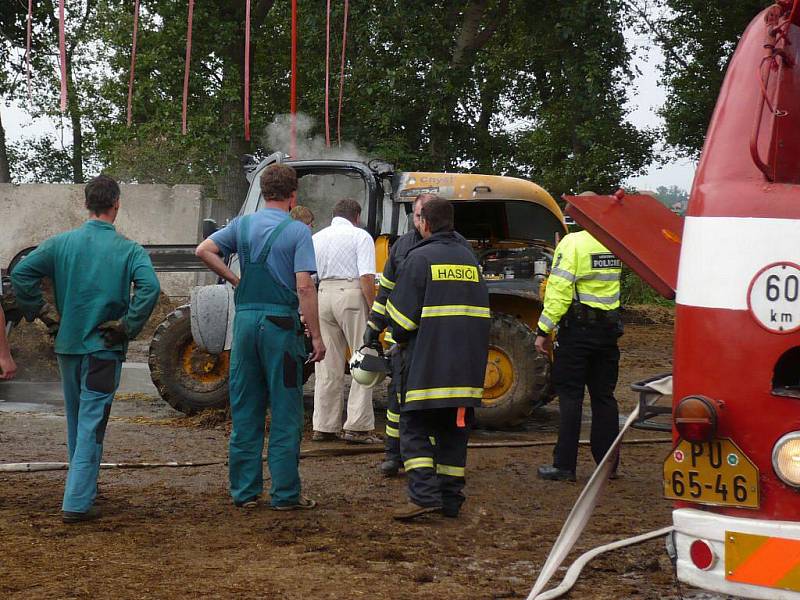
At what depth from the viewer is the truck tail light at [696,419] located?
11.8 feet

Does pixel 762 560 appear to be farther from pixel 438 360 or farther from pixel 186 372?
pixel 186 372

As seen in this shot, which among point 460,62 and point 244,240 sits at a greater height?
point 460,62

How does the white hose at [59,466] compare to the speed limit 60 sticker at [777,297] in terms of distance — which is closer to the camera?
the speed limit 60 sticker at [777,297]

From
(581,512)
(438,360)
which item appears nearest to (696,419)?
(581,512)

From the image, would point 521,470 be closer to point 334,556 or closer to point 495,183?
point 334,556

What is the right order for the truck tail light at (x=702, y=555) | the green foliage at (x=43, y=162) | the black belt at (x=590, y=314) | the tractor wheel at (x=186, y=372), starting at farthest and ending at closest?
1. the green foliage at (x=43, y=162)
2. the tractor wheel at (x=186, y=372)
3. the black belt at (x=590, y=314)
4. the truck tail light at (x=702, y=555)

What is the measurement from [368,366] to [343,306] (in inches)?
84.1

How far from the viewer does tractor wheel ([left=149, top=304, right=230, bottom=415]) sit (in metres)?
10.1

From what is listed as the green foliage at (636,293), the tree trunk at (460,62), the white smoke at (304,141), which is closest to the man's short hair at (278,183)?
the white smoke at (304,141)

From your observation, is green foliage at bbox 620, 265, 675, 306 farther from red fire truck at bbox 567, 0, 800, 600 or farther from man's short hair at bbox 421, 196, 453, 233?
red fire truck at bbox 567, 0, 800, 600

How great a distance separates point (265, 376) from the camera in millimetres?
6605

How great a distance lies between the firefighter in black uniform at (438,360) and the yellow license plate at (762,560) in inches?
115

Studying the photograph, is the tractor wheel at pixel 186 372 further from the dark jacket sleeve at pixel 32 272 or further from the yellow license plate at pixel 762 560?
the yellow license plate at pixel 762 560

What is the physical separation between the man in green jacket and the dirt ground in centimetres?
40
